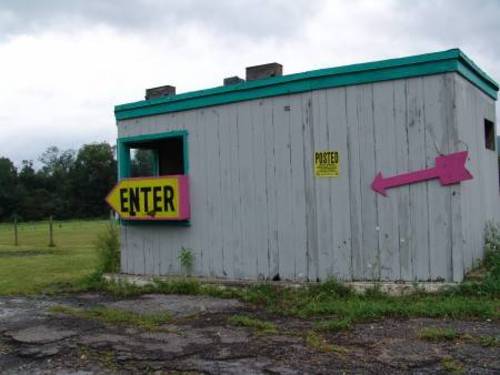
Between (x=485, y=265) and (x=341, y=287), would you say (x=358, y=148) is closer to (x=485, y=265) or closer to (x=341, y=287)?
(x=341, y=287)

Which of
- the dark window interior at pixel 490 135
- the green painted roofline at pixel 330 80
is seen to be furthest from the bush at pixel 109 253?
the dark window interior at pixel 490 135

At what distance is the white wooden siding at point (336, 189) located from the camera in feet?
23.6

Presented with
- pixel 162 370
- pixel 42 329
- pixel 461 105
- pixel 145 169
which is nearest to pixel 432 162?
pixel 461 105

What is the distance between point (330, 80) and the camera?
7.80 meters

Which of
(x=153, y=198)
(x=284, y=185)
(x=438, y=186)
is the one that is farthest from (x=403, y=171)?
(x=153, y=198)

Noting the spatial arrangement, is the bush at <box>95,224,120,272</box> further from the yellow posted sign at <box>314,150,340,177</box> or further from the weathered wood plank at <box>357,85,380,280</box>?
the weathered wood plank at <box>357,85,380,280</box>

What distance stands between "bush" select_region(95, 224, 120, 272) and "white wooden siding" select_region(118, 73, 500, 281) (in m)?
1.01

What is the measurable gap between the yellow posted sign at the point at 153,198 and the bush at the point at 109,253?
30.7 inches

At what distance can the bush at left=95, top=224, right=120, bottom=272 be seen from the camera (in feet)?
33.9

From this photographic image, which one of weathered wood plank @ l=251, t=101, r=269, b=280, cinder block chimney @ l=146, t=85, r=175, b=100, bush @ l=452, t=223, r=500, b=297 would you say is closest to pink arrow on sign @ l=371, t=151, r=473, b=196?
bush @ l=452, t=223, r=500, b=297

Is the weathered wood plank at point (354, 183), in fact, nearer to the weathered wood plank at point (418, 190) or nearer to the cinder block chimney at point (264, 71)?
the weathered wood plank at point (418, 190)

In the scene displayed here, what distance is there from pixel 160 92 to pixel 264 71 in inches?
81.9

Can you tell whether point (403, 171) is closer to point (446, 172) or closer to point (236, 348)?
point (446, 172)

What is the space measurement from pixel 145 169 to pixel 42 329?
34.8ft
